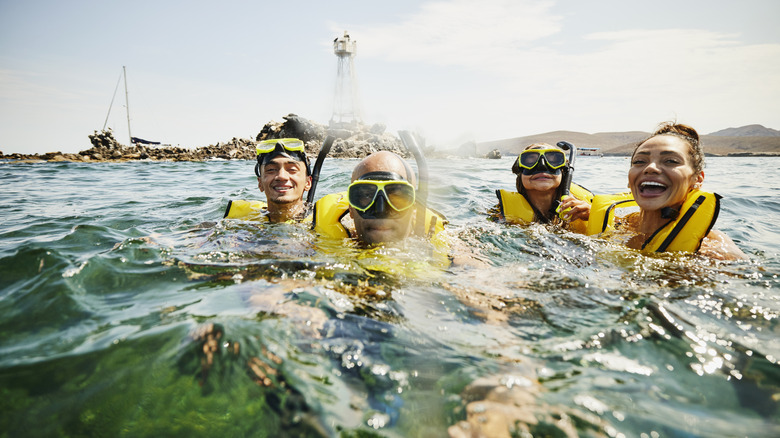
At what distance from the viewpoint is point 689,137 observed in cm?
383

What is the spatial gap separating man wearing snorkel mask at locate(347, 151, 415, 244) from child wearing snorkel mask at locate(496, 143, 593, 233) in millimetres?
2366

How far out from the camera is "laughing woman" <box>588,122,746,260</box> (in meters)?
3.58

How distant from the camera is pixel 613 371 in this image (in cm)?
185

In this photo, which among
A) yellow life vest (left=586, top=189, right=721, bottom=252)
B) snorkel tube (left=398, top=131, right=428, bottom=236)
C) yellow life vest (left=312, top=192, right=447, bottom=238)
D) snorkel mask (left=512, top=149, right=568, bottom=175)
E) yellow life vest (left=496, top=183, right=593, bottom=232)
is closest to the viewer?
yellow life vest (left=586, top=189, right=721, bottom=252)

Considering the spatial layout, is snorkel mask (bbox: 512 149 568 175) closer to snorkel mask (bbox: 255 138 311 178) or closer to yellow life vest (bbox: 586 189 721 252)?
yellow life vest (bbox: 586 189 721 252)

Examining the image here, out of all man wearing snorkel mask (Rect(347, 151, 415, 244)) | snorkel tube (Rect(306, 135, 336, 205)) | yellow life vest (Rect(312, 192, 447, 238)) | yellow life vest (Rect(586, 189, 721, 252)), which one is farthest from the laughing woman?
snorkel tube (Rect(306, 135, 336, 205))

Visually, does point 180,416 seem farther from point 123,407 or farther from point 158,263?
point 158,263

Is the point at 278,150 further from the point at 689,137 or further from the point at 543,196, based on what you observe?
→ the point at 689,137

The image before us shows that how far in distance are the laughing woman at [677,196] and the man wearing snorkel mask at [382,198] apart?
220 centimetres

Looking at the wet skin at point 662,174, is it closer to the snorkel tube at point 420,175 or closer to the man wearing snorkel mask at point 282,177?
the snorkel tube at point 420,175

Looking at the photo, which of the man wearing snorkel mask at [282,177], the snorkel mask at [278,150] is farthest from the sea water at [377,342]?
the snorkel mask at [278,150]

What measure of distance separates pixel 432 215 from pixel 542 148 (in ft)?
7.36

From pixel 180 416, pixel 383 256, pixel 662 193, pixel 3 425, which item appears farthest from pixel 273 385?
pixel 662 193

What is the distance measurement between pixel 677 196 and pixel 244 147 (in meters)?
39.0
